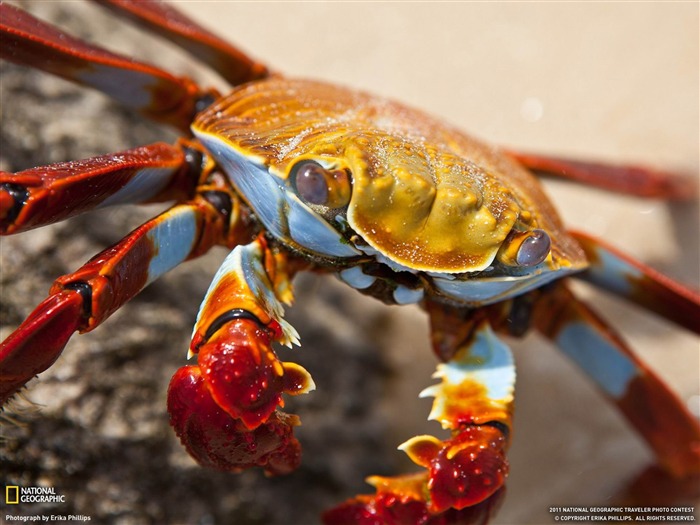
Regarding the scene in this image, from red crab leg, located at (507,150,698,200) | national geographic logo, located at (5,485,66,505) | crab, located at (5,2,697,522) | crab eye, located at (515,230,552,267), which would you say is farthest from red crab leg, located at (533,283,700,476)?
national geographic logo, located at (5,485,66,505)

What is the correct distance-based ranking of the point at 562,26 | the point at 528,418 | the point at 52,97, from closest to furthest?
1. the point at 52,97
2. the point at 528,418
3. the point at 562,26

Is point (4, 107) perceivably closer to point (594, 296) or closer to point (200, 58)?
point (200, 58)

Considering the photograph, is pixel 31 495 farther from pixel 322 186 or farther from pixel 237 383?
pixel 322 186

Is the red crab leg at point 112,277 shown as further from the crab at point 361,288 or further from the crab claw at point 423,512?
the crab claw at point 423,512

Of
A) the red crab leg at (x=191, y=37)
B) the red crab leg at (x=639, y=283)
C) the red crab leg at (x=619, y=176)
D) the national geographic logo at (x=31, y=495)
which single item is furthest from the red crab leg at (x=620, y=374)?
the national geographic logo at (x=31, y=495)

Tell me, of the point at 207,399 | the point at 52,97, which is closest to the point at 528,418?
the point at 207,399

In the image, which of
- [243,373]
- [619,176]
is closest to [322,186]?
[243,373]

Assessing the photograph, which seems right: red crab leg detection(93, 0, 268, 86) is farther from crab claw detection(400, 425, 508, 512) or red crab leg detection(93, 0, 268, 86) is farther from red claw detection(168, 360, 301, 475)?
crab claw detection(400, 425, 508, 512)
